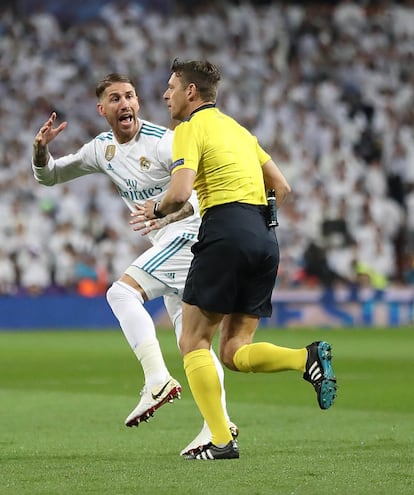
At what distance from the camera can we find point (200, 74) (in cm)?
693

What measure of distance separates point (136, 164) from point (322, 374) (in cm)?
243

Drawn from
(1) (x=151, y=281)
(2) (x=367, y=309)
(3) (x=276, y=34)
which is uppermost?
(3) (x=276, y=34)

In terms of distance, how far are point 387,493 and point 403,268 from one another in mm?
19873

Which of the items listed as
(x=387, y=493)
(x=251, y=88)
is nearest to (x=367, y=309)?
(x=251, y=88)

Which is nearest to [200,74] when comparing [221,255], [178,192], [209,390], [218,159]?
[218,159]

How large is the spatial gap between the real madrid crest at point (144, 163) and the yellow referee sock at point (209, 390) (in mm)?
1818

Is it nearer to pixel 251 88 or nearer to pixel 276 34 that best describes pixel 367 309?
pixel 251 88

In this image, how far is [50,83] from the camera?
24875 millimetres

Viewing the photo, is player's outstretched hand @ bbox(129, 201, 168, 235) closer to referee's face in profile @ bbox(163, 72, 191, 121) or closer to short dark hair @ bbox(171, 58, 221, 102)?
referee's face in profile @ bbox(163, 72, 191, 121)

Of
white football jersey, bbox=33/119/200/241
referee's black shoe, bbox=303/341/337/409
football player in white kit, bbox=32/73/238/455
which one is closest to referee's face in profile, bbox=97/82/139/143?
football player in white kit, bbox=32/73/238/455

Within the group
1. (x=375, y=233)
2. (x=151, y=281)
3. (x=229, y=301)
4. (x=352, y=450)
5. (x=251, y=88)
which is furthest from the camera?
(x=251, y=88)

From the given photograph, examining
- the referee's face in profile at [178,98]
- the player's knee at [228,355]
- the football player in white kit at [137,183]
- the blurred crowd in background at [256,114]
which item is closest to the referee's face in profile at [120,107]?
the football player in white kit at [137,183]

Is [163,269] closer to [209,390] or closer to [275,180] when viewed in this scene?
[275,180]

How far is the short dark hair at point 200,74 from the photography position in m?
6.91
